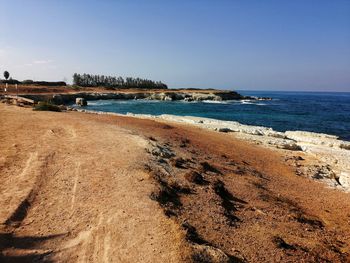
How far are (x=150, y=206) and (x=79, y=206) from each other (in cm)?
222

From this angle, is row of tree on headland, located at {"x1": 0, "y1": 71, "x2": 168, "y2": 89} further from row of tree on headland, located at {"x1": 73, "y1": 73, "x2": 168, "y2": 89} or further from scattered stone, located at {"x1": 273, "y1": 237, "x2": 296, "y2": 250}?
scattered stone, located at {"x1": 273, "y1": 237, "x2": 296, "y2": 250}

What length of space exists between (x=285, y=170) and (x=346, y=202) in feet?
15.8

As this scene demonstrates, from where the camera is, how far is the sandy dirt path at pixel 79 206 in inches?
321

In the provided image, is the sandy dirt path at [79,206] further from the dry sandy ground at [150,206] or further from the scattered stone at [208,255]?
the scattered stone at [208,255]

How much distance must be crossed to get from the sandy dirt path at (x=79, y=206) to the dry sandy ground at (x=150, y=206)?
31mm

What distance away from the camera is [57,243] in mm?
8391

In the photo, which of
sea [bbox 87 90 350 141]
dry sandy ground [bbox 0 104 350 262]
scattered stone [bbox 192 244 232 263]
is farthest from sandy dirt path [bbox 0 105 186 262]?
sea [bbox 87 90 350 141]

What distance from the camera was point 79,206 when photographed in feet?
33.8

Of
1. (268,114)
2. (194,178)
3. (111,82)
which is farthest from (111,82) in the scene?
(194,178)

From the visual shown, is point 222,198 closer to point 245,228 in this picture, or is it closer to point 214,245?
point 245,228

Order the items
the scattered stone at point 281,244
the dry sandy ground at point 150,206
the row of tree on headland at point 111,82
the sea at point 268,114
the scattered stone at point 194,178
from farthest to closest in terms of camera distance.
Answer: the row of tree on headland at point 111,82
the sea at point 268,114
the scattered stone at point 194,178
the scattered stone at point 281,244
the dry sandy ground at point 150,206

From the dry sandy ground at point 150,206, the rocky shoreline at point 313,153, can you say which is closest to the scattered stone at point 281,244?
the dry sandy ground at point 150,206

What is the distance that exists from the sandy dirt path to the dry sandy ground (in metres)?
0.03

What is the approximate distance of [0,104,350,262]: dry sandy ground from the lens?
333 inches
